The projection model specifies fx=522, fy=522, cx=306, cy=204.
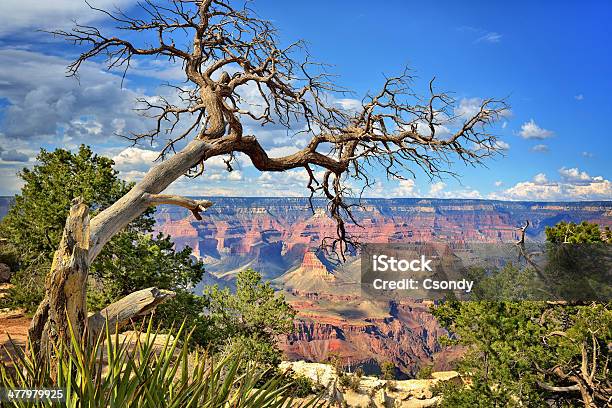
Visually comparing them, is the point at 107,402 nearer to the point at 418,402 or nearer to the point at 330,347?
the point at 418,402

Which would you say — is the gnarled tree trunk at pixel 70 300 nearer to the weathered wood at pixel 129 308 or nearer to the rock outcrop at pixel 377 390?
the weathered wood at pixel 129 308

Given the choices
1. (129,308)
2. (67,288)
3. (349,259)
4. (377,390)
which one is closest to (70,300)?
(67,288)

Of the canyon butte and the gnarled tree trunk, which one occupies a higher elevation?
the gnarled tree trunk

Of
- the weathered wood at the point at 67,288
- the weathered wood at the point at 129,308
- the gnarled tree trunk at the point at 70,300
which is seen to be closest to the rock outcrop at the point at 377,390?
the weathered wood at the point at 129,308

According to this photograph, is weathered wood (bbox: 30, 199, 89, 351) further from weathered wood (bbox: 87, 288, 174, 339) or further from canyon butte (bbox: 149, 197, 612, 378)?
canyon butte (bbox: 149, 197, 612, 378)

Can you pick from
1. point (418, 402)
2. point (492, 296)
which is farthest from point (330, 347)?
point (492, 296)

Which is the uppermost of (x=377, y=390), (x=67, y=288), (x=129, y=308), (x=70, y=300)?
(x=67, y=288)

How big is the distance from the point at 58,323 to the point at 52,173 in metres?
11.1

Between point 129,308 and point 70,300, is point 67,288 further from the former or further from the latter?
point 129,308

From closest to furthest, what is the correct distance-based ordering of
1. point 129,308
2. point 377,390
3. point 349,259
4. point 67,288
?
point 67,288
point 129,308
point 377,390
point 349,259

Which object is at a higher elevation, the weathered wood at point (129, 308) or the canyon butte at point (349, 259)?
the weathered wood at point (129, 308)

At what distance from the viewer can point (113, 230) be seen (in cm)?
549

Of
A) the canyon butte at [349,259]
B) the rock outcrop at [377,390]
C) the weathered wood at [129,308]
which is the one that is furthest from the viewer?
the canyon butte at [349,259]

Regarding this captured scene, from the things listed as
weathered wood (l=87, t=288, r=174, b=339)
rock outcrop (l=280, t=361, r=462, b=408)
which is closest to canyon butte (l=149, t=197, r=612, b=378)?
rock outcrop (l=280, t=361, r=462, b=408)
